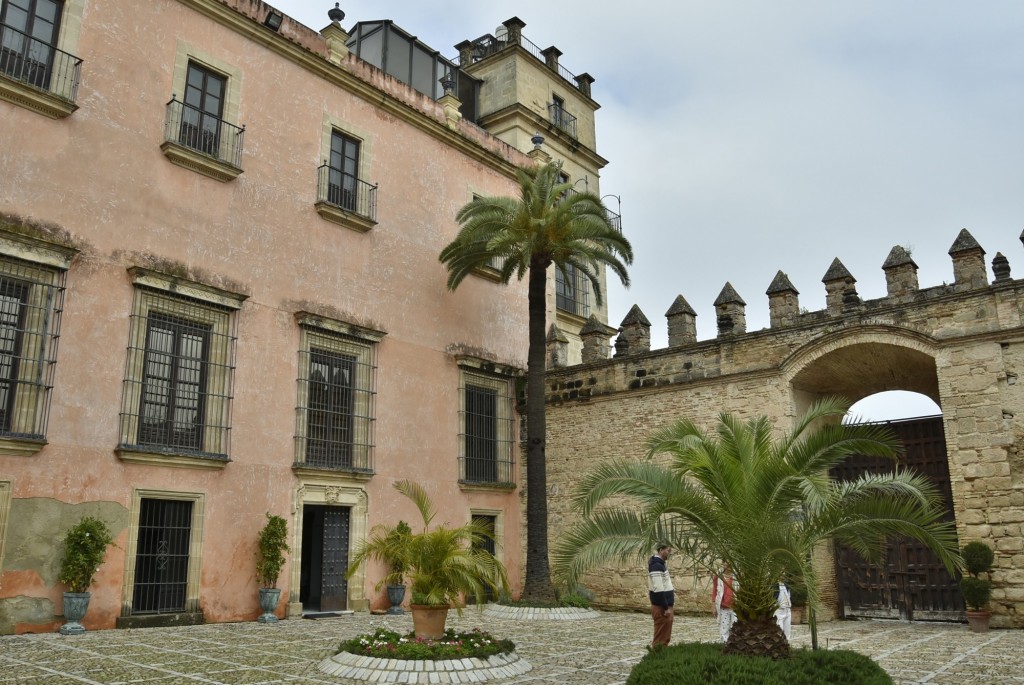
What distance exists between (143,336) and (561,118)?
18.5 metres

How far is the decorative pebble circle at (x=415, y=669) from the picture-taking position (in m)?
8.13

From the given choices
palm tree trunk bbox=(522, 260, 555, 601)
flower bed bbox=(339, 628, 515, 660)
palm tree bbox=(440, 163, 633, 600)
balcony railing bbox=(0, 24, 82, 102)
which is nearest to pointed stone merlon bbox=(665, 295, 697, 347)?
palm tree bbox=(440, 163, 633, 600)

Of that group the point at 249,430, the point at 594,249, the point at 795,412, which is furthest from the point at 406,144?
the point at 795,412

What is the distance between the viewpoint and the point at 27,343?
11.9m

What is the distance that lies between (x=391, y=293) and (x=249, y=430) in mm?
4519

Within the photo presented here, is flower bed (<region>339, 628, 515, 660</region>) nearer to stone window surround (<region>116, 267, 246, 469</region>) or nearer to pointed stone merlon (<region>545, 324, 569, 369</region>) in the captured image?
stone window surround (<region>116, 267, 246, 469</region>)

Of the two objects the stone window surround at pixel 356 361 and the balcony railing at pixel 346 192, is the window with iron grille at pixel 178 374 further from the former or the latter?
the balcony railing at pixel 346 192

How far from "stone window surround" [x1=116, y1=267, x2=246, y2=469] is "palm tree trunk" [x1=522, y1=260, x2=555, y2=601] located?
597cm

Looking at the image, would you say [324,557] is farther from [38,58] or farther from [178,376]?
[38,58]

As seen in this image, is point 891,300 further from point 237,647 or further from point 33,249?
point 33,249

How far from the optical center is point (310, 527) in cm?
1586

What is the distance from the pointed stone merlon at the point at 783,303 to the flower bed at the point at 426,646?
958 cm

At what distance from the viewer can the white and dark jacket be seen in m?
9.79

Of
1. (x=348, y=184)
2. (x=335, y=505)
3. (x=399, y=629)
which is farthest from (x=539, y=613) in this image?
(x=348, y=184)
